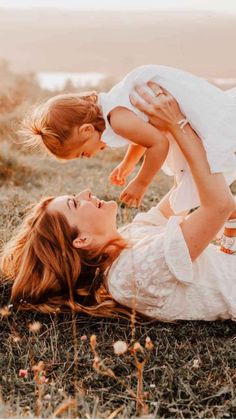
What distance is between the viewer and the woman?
2932mm

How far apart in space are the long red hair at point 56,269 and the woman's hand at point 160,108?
2.07ft

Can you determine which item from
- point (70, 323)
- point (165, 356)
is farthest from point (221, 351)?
point (70, 323)

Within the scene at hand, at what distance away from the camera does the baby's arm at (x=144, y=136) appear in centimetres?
309

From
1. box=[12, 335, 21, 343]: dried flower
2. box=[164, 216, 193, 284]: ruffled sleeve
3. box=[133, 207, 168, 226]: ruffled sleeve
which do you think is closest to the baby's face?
box=[133, 207, 168, 226]: ruffled sleeve

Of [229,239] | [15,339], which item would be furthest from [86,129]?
[15,339]

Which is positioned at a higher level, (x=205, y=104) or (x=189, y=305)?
(x=205, y=104)

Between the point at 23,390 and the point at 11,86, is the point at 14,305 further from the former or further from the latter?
the point at 11,86

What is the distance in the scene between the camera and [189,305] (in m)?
3.09

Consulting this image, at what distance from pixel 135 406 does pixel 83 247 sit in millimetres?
873

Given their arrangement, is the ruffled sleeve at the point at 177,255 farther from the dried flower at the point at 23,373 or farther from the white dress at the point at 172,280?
the dried flower at the point at 23,373

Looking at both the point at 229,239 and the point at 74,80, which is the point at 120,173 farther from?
the point at 74,80

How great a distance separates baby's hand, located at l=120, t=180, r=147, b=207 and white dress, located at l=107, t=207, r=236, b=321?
8.0 inches

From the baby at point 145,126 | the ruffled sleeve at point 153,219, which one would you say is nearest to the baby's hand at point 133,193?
the baby at point 145,126

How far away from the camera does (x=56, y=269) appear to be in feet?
10.2
